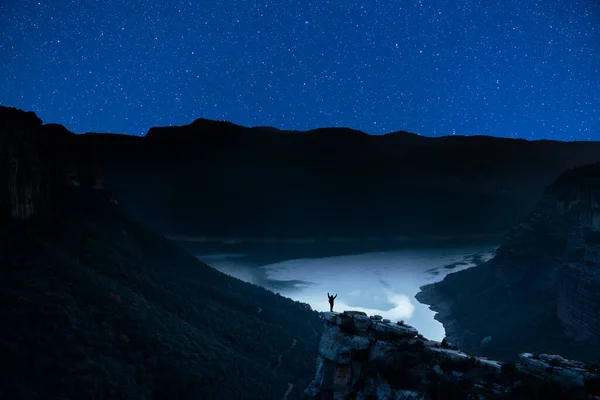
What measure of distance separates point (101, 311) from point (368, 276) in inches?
4612

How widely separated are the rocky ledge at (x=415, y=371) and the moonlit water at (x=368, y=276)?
46604 mm

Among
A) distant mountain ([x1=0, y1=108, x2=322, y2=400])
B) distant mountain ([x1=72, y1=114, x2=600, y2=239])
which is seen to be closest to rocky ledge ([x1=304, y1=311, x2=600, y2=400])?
distant mountain ([x1=0, y1=108, x2=322, y2=400])

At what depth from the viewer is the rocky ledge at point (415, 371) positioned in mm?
20625

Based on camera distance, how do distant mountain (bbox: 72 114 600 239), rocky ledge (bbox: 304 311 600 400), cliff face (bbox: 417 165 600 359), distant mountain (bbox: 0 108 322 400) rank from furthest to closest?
distant mountain (bbox: 72 114 600 239), cliff face (bbox: 417 165 600 359), distant mountain (bbox: 0 108 322 400), rocky ledge (bbox: 304 311 600 400)

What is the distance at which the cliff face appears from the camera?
4844cm

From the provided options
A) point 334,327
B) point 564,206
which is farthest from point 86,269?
point 564,206

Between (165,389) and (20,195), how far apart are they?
25338mm

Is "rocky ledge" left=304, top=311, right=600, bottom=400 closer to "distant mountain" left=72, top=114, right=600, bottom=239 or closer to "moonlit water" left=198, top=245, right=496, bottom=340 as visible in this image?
"moonlit water" left=198, top=245, right=496, bottom=340

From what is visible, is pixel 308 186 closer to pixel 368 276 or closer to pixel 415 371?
pixel 368 276

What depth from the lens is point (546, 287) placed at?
66.8 meters

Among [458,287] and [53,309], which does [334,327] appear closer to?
[53,309]

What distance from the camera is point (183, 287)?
192 feet

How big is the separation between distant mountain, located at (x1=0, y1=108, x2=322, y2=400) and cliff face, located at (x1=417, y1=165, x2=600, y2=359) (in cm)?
2381

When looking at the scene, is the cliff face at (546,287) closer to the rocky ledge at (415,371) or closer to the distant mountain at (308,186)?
the rocky ledge at (415,371)
